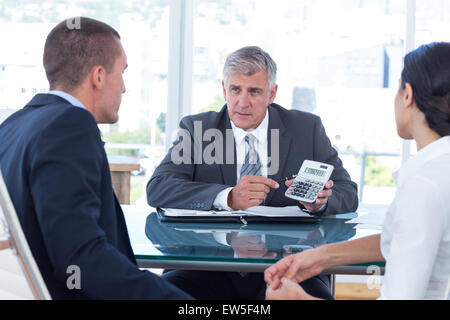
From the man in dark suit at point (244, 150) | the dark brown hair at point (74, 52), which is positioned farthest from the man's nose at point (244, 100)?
the dark brown hair at point (74, 52)

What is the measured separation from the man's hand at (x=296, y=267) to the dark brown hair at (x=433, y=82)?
0.48 meters

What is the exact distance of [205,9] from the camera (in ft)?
14.8

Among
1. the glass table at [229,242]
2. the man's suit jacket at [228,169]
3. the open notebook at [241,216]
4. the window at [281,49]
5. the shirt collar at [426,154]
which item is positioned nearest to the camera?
the shirt collar at [426,154]

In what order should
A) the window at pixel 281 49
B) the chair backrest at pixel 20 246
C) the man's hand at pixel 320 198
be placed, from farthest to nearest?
the window at pixel 281 49 → the man's hand at pixel 320 198 → the chair backrest at pixel 20 246

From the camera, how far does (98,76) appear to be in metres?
1.64

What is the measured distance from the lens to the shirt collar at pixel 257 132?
275 cm

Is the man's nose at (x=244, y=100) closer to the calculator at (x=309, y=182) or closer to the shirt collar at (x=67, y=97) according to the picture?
the calculator at (x=309, y=182)

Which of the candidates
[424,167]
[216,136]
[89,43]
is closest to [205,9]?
[216,136]

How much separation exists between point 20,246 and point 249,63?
1.70 meters

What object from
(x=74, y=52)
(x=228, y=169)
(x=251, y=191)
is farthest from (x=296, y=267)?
(x=228, y=169)

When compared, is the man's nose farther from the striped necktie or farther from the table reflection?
the table reflection
